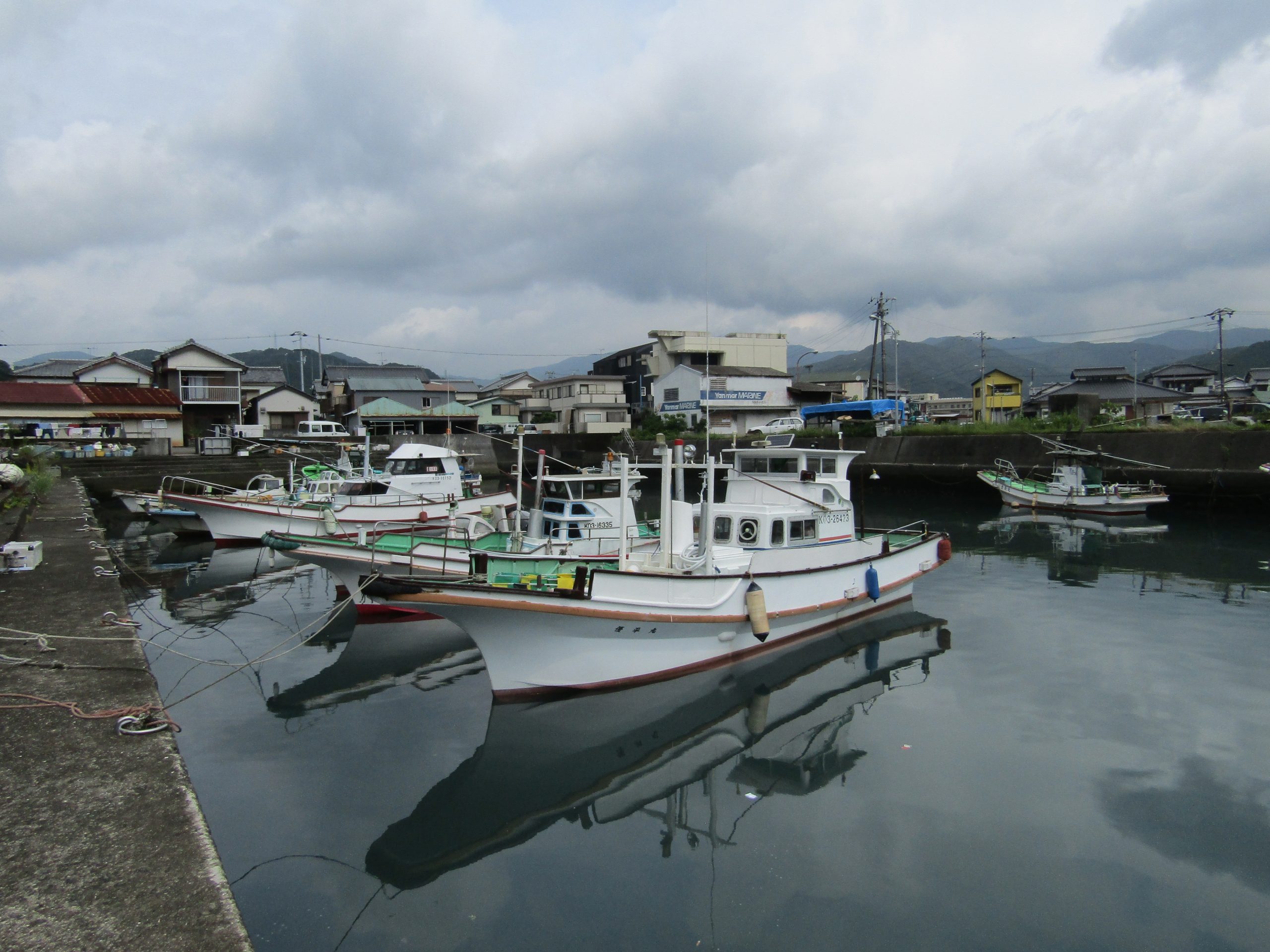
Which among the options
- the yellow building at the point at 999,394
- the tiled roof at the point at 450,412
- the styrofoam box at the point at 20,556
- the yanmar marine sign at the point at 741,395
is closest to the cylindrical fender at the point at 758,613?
the styrofoam box at the point at 20,556

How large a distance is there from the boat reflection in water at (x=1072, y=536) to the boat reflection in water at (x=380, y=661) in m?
13.8

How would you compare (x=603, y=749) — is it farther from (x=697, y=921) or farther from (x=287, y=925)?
(x=287, y=925)

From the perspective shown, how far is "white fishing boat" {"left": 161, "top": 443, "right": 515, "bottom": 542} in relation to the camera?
66.2ft

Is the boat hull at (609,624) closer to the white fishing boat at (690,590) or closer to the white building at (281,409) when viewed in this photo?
the white fishing boat at (690,590)

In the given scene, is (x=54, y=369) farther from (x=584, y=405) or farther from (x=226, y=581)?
(x=226, y=581)

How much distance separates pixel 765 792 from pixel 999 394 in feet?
190

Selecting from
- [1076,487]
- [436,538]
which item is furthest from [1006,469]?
[436,538]

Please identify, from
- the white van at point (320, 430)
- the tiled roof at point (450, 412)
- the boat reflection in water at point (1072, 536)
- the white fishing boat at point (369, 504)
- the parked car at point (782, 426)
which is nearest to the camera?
the boat reflection in water at point (1072, 536)

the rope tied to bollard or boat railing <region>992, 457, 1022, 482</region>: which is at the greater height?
boat railing <region>992, 457, 1022, 482</region>

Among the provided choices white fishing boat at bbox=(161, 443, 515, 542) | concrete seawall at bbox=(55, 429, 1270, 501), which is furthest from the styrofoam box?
concrete seawall at bbox=(55, 429, 1270, 501)

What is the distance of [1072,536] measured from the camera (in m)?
23.9

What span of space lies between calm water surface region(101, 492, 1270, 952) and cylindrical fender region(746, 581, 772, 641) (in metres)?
0.94

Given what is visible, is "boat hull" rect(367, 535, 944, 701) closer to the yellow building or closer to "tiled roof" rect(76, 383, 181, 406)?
"tiled roof" rect(76, 383, 181, 406)

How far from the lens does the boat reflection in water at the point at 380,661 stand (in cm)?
1015
